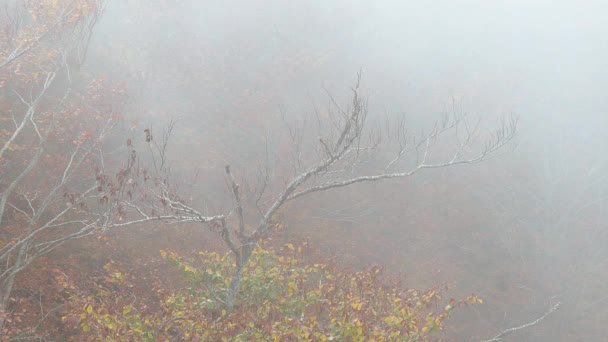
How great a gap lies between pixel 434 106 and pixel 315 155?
774 centimetres

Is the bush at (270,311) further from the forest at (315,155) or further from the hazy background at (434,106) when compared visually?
the hazy background at (434,106)

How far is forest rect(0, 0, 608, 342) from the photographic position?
502 inches

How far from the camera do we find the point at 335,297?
9492mm

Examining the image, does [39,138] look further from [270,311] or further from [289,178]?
[270,311]

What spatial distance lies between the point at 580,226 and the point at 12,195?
22.5 meters

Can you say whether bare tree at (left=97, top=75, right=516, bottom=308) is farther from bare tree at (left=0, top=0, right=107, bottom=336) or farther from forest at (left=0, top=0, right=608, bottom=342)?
bare tree at (left=0, top=0, right=107, bottom=336)

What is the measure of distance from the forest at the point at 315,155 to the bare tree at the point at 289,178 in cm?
14

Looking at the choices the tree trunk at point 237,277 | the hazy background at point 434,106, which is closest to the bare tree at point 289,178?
the tree trunk at point 237,277

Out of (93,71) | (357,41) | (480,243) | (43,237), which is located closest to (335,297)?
(43,237)

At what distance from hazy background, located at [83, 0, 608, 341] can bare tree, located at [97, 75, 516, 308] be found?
4.02 feet

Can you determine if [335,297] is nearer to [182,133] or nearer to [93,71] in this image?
[182,133]

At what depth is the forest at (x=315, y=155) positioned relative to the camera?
12.8 metres

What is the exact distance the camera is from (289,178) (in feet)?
60.2

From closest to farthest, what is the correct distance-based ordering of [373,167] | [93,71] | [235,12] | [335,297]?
1. [335,297]
2. [93,71]
3. [373,167]
4. [235,12]
